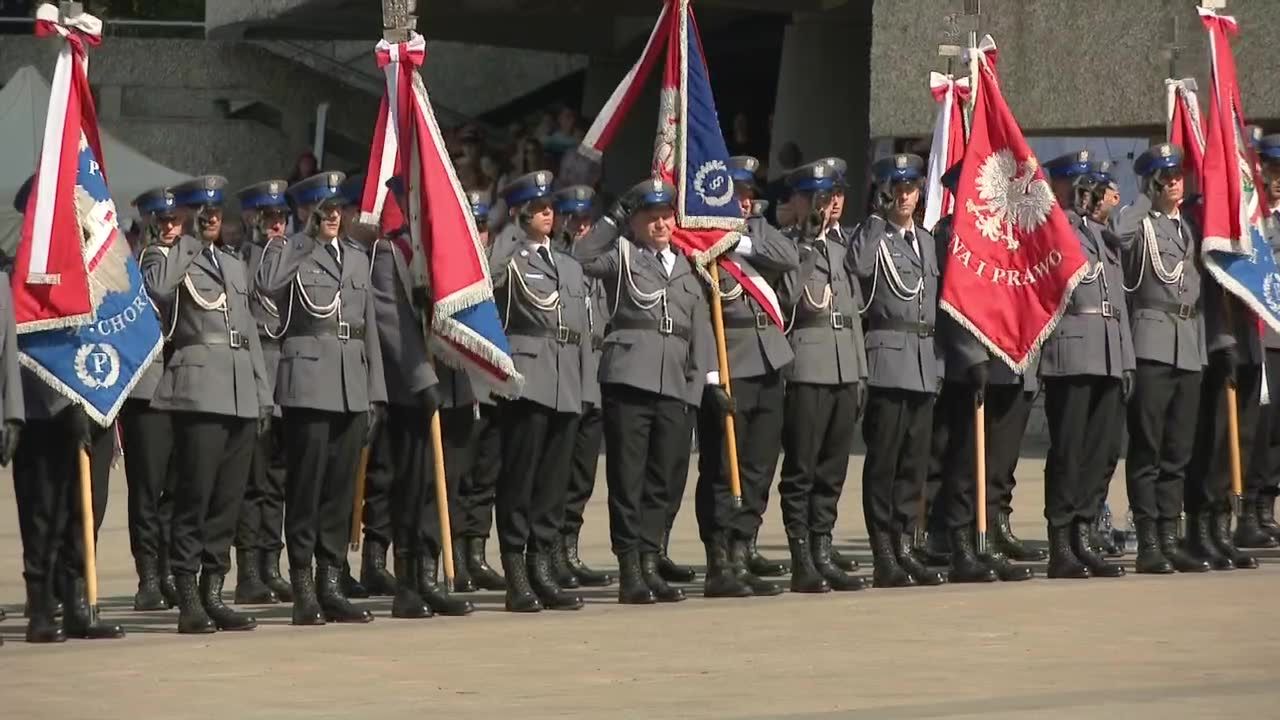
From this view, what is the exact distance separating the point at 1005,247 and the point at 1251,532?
221 centimetres

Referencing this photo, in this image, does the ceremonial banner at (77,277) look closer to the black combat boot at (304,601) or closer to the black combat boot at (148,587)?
the black combat boot at (304,601)

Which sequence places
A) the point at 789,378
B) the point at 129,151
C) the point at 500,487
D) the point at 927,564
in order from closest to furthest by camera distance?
1. the point at 500,487
2. the point at 789,378
3. the point at 927,564
4. the point at 129,151

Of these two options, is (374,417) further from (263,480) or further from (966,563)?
(966,563)

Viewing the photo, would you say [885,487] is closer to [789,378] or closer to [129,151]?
[789,378]

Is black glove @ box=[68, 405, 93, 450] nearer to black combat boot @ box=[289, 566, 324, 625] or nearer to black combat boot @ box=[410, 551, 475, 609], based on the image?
black combat boot @ box=[289, 566, 324, 625]

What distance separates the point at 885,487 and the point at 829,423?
37 cm

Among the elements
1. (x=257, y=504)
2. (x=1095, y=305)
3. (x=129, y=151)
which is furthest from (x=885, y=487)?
(x=129, y=151)

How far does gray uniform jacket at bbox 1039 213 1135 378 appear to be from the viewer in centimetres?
1164

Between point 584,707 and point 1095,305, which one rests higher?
point 1095,305

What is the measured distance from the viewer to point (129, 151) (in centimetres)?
2438

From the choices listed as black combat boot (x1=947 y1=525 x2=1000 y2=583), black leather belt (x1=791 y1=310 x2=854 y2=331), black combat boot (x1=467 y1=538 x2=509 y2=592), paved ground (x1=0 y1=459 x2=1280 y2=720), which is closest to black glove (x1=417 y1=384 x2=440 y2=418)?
paved ground (x1=0 y1=459 x2=1280 y2=720)

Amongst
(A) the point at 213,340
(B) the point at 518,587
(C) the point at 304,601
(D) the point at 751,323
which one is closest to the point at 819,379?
(D) the point at 751,323

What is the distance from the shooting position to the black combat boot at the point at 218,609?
10.1 meters

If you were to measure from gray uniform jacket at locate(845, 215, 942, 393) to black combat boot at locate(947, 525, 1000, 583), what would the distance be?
675 millimetres
